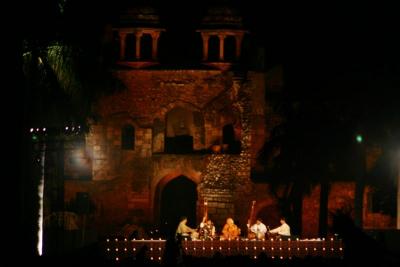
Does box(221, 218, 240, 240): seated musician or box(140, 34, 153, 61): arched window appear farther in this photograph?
box(140, 34, 153, 61): arched window

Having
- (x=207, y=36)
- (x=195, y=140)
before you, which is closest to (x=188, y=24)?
(x=207, y=36)

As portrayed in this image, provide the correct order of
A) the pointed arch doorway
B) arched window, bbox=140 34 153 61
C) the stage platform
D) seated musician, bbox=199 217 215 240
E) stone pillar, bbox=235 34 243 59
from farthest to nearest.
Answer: the pointed arch doorway < arched window, bbox=140 34 153 61 < stone pillar, bbox=235 34 243 59 < seated musician, bbox=199 217 215 240 < the stage platform

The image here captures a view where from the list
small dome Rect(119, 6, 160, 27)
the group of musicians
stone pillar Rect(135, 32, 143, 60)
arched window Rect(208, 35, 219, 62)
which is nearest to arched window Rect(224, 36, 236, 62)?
arched window Rect(208, 35, 219, 62)

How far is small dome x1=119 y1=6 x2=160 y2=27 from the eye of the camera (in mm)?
31594

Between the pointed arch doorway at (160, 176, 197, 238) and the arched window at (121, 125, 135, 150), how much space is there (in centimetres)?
379

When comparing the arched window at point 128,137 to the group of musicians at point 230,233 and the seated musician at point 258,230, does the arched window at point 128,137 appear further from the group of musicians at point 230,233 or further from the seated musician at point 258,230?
the seated musician at point 258,230

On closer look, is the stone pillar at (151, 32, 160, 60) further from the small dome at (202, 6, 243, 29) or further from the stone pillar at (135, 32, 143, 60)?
the small dome at (202, 6, 243, 29)

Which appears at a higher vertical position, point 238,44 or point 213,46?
point 213,46

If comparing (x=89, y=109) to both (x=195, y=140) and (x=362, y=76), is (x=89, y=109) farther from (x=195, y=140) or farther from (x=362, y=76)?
(x=362, y=76)

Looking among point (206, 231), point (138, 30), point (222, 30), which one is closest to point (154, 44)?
point (138, 30)

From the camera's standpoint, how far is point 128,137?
32812 millimetres

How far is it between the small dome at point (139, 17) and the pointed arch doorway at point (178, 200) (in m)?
8.58

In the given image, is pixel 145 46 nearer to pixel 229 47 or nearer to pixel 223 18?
pixel 229 47

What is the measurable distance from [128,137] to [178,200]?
5.23 metres
